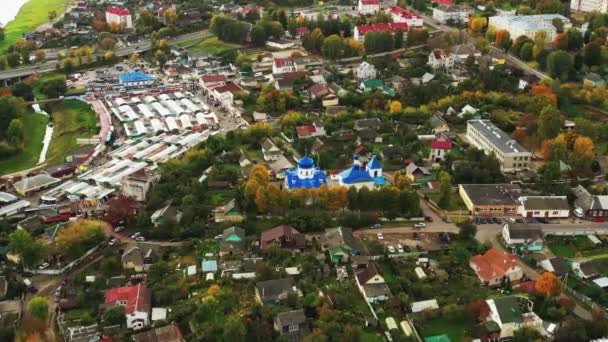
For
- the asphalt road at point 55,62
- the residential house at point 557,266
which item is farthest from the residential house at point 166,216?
the asphalt road at point 55,62

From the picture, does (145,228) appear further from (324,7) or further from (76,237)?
(324,7)

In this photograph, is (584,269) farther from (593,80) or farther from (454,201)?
(593,80)

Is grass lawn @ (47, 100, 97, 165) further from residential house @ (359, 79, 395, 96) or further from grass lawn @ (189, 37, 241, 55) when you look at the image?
residential house @ (359, 79, 395, 96)

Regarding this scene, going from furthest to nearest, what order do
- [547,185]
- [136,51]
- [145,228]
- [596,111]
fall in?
1. [136,51]
2. [596,111]
3. [547,185]
4. [145,228]

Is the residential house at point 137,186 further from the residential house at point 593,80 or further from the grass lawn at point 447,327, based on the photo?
the residential house at point 593,80

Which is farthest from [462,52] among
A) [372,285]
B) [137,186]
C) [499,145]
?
[372,285]

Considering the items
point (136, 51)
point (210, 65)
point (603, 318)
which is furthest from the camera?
point (136, 51)

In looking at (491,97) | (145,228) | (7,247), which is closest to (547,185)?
(491,97)

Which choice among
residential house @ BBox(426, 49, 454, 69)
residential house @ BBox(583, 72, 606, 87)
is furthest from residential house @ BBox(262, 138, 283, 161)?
residential house @ BBox(583, 72, 606, 87)
